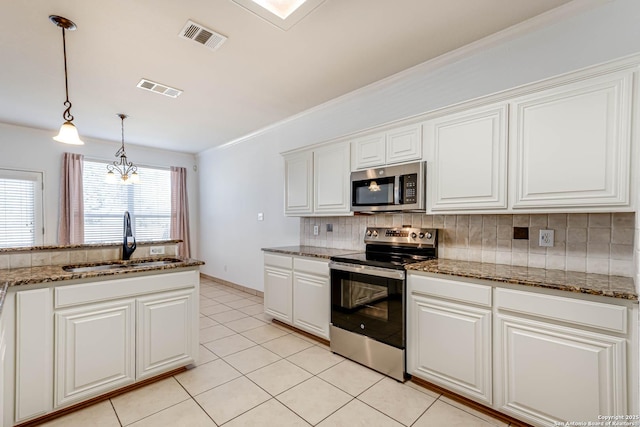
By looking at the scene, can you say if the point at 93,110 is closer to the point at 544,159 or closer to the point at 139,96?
the point at 139,96

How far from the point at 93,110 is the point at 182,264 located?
293 cm

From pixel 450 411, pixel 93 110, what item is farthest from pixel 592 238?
pixel 93 110

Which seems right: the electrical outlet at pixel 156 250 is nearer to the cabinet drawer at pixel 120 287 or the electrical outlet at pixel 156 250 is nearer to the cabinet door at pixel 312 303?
the cabinet drawer at pixel 120 287

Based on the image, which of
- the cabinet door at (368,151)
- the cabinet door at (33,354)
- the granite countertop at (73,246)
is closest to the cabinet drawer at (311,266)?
the cabinet door at (368,151)

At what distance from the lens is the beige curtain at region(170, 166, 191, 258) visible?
608cm

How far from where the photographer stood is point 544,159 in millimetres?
1886

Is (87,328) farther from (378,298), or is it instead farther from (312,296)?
(378,298)

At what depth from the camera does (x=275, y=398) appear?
2139 millimetres

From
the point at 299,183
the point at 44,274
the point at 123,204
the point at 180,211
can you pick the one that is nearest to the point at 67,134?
the point at 44,274

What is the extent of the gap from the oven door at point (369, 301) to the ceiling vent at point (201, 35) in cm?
212

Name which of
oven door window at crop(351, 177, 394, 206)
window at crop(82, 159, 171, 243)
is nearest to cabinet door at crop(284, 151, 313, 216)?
oven door window at crop(351, 177, 394, 206)

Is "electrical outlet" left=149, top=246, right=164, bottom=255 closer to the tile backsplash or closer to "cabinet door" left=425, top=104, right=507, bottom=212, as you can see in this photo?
the tile backsplash

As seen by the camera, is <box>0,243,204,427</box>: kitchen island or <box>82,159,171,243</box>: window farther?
<box>82,159,171,243</box>: window

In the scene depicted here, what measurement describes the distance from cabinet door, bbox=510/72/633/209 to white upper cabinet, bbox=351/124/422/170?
0.72 m
